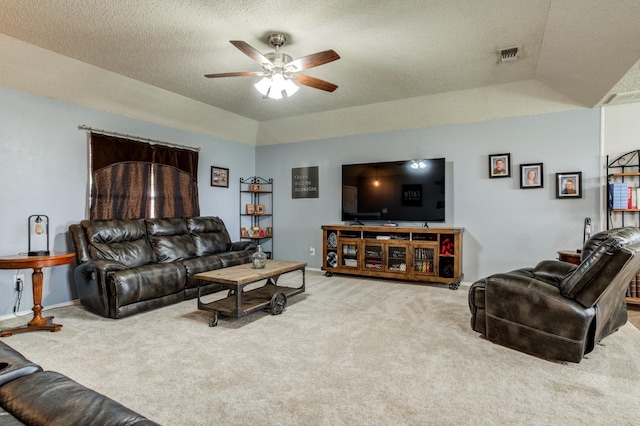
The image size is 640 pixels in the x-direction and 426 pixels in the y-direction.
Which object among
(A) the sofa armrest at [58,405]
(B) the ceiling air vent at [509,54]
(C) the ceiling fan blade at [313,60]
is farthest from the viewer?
(B) the ceiling air vent at [509,54]

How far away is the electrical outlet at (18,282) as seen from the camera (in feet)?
12.2

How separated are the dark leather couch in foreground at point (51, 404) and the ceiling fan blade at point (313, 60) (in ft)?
8.51

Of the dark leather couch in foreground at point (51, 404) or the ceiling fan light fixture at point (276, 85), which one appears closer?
the dark leather couch in foreground at point (51, 404)

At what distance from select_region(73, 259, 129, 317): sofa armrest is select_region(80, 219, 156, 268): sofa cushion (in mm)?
257

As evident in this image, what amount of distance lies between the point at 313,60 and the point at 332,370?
2.44 meters

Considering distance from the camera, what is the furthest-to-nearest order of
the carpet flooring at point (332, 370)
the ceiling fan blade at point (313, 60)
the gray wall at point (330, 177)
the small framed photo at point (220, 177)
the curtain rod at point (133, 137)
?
the small framed photo at point (220, 177) < the curtain rod at point (133, 137) < the gray wall at point (330, 177) < the ceiling fan blade at point (313, 60) < the carpet flooring at point (332, 370)

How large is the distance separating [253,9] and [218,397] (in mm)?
2808

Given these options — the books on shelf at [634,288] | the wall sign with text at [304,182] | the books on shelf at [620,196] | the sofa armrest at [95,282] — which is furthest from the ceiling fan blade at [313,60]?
the books on shelf at [634,288]

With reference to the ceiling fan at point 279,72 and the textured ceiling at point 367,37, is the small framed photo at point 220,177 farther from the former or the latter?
the ceiling fan at point 279,72

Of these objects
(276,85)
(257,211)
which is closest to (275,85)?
(276,85)

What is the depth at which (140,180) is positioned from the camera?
4895 mm

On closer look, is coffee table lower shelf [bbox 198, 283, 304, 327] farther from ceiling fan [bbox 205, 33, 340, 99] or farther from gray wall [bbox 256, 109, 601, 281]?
gray wall [bbox 256, 109, 601, 281]

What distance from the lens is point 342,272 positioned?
18.4 ft

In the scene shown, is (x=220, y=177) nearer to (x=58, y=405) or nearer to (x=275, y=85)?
(x=275, y=85)
